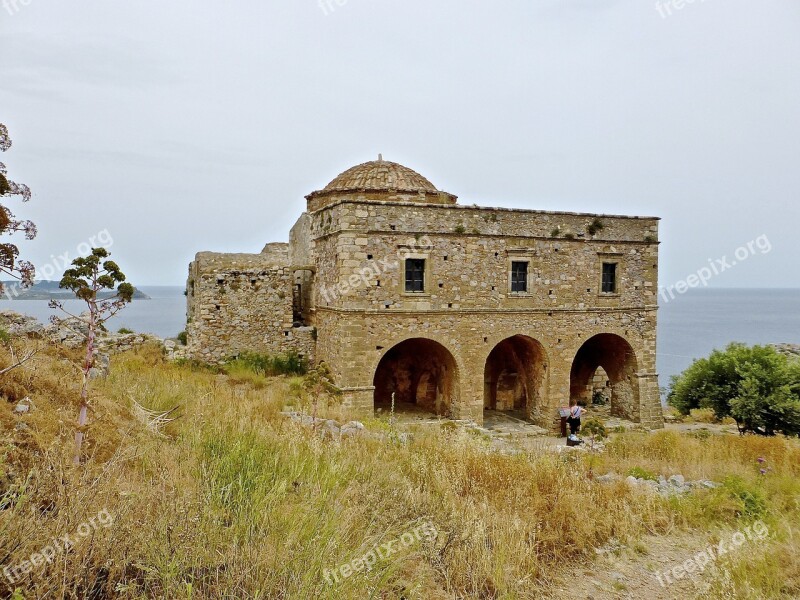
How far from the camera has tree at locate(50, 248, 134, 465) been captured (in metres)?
4.70

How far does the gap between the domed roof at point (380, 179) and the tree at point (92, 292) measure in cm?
1243

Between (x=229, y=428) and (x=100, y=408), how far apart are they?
1.52m

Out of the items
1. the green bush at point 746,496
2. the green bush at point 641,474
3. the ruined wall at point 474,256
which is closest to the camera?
the green bush at point 746,496

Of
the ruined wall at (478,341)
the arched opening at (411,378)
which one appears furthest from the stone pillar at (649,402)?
the arched opening at (411,378)

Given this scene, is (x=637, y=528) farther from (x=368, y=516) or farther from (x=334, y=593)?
(x=334, y=593)

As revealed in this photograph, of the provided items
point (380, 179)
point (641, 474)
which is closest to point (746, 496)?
point (641, 474)

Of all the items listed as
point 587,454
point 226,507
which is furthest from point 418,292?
point 226,507

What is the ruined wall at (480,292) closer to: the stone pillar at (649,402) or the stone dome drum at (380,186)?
the stone pillar at (649,402)

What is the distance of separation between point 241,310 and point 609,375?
1349 centimetres

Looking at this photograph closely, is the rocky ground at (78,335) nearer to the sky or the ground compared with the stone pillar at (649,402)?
nearer to the sky

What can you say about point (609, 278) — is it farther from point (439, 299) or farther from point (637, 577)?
point (637, 577)

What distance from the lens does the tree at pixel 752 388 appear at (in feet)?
51.4

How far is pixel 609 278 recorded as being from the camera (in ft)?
57.0

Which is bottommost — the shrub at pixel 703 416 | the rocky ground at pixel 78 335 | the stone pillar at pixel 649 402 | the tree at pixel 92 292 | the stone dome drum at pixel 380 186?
the shrub at pixel 703 416
